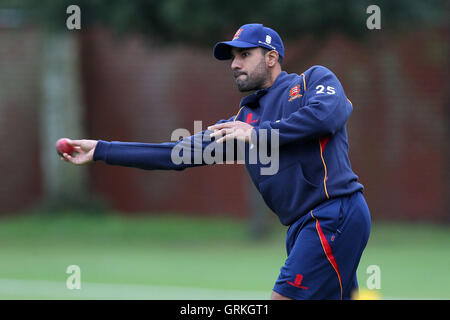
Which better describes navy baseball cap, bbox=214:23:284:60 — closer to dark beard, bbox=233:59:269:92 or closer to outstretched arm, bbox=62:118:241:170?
dark beard, bbox=233:59:269:92

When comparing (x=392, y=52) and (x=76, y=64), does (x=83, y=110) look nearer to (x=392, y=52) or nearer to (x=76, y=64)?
(x=76, y=64)

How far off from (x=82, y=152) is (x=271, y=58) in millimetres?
1588

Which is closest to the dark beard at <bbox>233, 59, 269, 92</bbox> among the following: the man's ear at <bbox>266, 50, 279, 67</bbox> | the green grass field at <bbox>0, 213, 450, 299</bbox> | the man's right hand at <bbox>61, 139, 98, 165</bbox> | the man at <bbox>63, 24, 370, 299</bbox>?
the man's ear at <bbox>266, 50, 279, 67</bbox>

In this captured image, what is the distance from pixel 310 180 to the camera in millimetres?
5453

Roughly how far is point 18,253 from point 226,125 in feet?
33.1

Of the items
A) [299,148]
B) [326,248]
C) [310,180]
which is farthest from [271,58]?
[326,248]

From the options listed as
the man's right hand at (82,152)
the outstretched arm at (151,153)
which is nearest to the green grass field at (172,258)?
Result: the outstretched arm at (151,153)

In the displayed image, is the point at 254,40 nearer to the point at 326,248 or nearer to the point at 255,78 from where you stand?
the point at 255,78

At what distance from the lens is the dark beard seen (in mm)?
5812

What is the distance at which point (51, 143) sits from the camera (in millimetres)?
18031

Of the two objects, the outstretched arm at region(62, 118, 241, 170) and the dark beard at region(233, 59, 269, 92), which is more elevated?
the dark beard at region(233, 59, 269, 92)

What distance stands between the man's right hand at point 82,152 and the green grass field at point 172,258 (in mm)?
4316

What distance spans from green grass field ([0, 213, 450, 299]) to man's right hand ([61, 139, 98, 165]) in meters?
4.32
